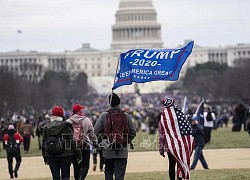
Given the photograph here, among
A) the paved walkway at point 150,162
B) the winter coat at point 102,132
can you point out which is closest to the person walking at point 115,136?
the winter coat at point 102,132

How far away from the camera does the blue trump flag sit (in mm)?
20109

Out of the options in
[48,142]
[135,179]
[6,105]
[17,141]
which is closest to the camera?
[48,142]

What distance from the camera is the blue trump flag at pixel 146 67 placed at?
66.0 ft

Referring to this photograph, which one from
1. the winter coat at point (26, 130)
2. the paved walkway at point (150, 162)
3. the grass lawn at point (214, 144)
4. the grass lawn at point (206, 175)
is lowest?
the grass lawn at point (206, 175)

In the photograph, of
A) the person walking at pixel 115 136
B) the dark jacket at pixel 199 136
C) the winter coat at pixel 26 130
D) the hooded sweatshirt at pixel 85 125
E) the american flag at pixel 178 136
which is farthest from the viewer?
the winter coat at pixel 26 130

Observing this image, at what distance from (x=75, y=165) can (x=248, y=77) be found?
93.3 meters

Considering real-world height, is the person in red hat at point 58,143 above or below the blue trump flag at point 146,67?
below

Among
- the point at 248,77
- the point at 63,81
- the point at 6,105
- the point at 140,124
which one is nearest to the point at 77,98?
the point at 63,81

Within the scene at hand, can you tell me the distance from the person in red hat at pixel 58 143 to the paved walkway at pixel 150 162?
770 cm

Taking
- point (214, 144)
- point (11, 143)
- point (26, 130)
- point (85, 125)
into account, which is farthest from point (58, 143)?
point (214, 144)

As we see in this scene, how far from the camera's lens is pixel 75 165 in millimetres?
21359

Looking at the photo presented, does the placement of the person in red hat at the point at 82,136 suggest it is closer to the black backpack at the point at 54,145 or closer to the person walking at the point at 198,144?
the black backpack at the point at 54,145

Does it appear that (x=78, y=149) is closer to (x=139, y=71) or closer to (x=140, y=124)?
(x=139, y=71)

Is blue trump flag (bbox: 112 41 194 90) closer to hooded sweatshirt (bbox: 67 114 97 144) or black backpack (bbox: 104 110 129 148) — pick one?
black backpack (bbox: 104 110 129 148)
